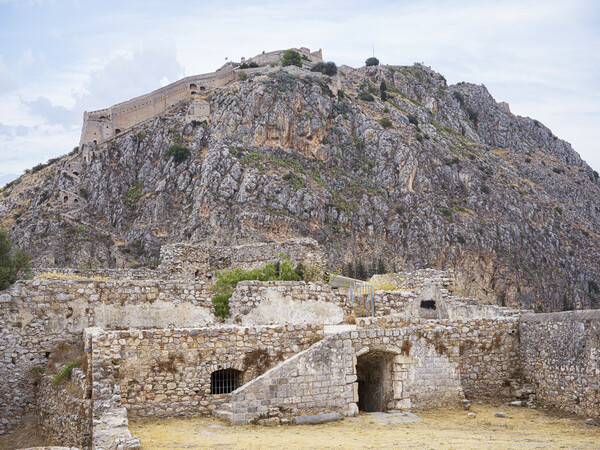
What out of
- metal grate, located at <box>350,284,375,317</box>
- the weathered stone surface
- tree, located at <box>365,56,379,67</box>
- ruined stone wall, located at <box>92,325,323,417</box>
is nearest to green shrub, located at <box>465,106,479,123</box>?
tree, located at <box>365,56,379,67</box>

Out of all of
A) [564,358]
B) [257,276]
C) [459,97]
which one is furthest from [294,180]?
[564,358]

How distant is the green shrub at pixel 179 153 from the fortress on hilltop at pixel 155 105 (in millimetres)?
11164

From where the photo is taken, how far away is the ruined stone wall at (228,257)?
24938 millimetres

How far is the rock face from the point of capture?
348 feet

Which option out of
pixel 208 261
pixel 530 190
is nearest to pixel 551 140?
pixel 530 190

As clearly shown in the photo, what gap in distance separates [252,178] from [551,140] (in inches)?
4380

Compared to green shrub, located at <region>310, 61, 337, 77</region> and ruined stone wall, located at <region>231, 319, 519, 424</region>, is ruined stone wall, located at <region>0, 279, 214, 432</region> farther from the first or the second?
green shrub, located at <region>310, 61, 337, 77</region>

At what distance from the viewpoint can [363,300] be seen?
65.5 ft

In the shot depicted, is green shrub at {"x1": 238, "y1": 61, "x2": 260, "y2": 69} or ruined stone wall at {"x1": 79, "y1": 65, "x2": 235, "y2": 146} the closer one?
ruined stone wall at {"x1": 79, "y1": 65, "x2": 235, "y2": 146}

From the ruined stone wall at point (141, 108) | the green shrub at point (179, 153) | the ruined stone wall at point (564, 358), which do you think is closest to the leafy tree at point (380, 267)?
the green shrub at point (179, 153)

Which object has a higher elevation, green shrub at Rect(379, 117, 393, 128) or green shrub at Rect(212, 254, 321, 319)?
green shrub at Rect(379, 117, 393, 128)

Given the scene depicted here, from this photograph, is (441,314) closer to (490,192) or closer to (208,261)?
(208,261)

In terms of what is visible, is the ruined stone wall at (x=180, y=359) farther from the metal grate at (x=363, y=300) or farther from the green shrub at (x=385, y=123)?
the green shrub at (x=385, y=123)

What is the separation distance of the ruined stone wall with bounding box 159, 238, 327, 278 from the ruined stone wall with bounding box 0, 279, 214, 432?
284 inches
